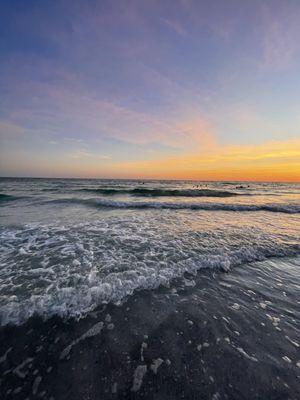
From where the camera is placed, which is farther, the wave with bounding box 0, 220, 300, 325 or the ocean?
the wave with bounding box 0, 220, 300, 325

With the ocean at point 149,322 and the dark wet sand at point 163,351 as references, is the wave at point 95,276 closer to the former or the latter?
the ocean at point 149,322

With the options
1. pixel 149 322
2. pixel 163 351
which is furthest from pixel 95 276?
pixel 163 351

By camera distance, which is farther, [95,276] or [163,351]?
[95,276]

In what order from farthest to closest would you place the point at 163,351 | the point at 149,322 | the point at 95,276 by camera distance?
1. the point at 95,276
2. the point at 149,322
3. the point at 163,351

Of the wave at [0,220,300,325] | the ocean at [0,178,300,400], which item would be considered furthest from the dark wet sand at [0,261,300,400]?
the wave at [0,220,300,325]

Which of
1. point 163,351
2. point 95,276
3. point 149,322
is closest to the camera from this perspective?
point 163,351

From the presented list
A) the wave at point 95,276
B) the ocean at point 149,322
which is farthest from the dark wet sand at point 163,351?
the wave at point 95,276

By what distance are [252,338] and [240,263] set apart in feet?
8.42

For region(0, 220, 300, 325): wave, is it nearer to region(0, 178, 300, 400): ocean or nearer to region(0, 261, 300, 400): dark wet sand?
region(0, 178, 300, 400): ocean

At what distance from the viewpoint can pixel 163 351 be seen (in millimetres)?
2455

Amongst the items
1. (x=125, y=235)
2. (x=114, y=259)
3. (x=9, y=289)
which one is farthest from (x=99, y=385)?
(x=125, y=235)

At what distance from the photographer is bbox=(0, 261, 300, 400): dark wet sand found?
80.0 inches

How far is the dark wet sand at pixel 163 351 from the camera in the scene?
203 cm

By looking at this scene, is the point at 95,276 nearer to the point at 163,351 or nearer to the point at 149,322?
the point at 149,322
